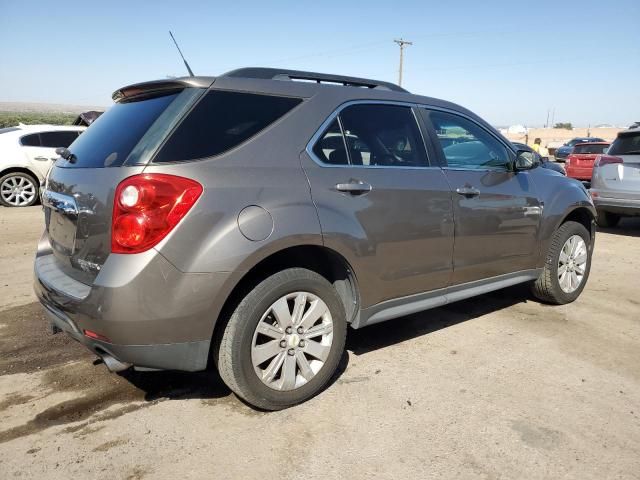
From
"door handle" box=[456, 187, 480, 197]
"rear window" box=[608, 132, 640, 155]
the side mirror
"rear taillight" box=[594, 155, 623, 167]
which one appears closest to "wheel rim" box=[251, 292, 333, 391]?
"door handle" box=[456, 187, 480, 197]

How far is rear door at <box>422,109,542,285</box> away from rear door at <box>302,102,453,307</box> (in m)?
0.16

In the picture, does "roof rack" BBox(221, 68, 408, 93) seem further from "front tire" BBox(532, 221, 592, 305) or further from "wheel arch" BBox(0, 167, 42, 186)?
"wheel arch" BBox(0, 167, 42, 186)

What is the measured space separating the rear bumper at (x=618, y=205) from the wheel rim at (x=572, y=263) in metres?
3.59

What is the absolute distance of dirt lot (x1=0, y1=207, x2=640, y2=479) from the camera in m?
2.36

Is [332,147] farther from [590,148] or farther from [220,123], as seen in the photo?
[590,148]

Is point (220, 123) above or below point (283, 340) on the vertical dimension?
above

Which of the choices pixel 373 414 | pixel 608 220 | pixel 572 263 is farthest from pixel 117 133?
pixel 608 220

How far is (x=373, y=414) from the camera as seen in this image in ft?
9.14

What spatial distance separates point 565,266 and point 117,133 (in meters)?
3.90

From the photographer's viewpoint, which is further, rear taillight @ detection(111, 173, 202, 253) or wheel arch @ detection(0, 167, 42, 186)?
wheel arch @ detection(0, 167, 42, 186)

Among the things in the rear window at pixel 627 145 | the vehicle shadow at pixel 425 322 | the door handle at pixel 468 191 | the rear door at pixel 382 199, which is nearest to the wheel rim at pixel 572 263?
the vehicle shadow at pixel 425 322

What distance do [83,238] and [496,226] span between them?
2819 mm

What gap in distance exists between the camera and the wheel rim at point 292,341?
266cm

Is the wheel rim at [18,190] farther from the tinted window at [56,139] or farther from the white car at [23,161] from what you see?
the tinted window at [56,139]
